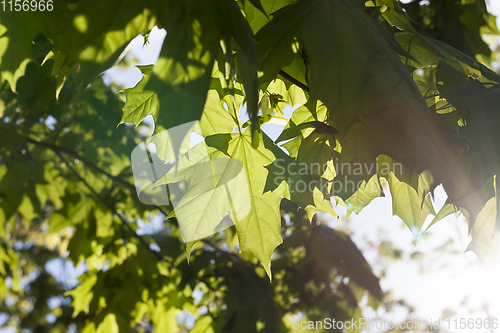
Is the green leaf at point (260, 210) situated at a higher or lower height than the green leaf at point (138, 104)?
lower

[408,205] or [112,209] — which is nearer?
[408,205]

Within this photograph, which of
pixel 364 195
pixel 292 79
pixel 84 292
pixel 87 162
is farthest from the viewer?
pixel 84 292

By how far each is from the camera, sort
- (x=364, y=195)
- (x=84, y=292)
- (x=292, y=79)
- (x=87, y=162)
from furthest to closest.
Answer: (x=84, y=292), (x=87, y=162), (x=364, y=195), (x=292, y=79)

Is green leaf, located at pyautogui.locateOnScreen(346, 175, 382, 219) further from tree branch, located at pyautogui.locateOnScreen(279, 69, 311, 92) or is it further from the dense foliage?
tree branch, located at pyautogui.locateOnScreen(279, 69, 311, 92)

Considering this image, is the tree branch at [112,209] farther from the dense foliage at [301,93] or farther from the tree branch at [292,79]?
the tree branch at [292,79]

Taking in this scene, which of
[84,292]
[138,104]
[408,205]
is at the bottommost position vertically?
[84,292]

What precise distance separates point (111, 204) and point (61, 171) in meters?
0.38

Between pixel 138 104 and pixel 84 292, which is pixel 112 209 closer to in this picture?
pixel 84 292

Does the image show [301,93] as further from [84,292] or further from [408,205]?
[84,292]

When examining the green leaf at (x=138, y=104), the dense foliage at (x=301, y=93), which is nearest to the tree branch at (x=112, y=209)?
the dense foliage at (x=301, y=93)

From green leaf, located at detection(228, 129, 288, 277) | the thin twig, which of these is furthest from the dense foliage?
the thin twig

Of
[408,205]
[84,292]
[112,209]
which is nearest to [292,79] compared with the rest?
[408,205]

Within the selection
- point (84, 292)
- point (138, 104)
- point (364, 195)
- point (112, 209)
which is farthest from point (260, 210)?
point (84, 292)

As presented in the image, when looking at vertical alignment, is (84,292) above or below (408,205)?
below
